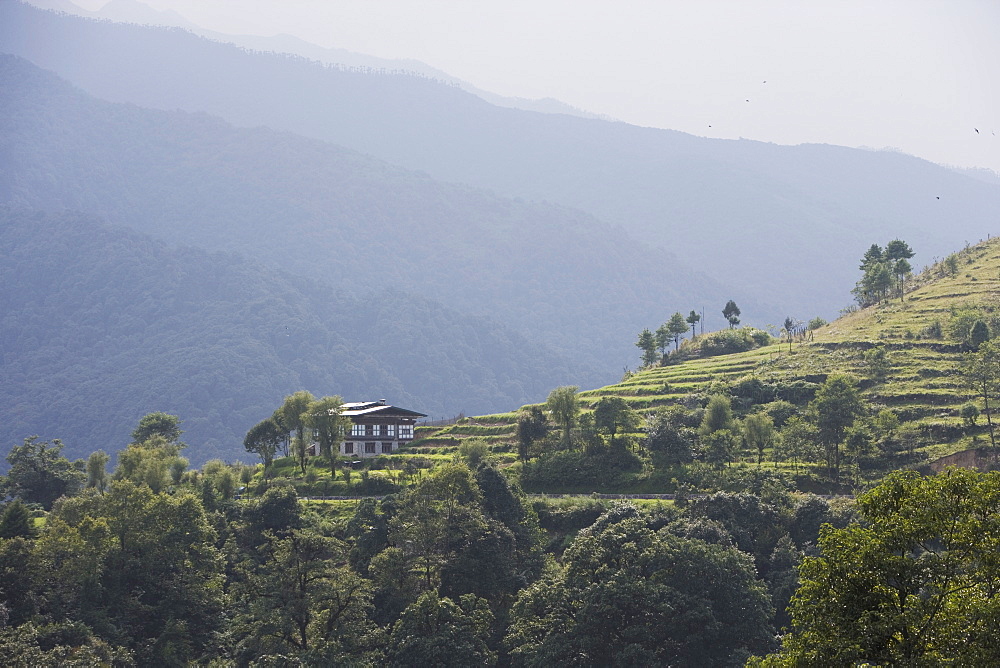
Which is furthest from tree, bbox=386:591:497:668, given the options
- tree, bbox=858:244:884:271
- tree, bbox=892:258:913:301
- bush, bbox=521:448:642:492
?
tree, bbox=858:244:884:271

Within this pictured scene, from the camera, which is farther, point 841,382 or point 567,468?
point 567,468

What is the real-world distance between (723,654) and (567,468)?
40755 millimetres

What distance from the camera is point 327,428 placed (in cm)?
11994

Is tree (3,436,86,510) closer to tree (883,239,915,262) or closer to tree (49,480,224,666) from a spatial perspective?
tree (49,480,224,666)

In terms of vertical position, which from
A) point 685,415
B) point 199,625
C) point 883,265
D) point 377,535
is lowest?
point 199,625

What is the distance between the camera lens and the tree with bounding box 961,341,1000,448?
98000 mm

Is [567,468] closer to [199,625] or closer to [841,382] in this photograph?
[841,382]

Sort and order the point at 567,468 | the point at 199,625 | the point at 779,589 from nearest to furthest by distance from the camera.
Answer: the point at 779,589 → the point at 199,625 → the point at 567,468

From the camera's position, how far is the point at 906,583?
115 feet

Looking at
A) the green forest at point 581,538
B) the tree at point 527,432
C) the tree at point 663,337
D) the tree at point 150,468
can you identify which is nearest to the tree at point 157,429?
the green forest at point 581,538

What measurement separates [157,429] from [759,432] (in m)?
91.0

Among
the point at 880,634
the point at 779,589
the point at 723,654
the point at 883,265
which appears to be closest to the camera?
the point at 880,634

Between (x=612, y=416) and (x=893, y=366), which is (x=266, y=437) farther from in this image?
(x=893, y=366)

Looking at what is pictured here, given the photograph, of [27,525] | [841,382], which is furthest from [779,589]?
[27,525]
